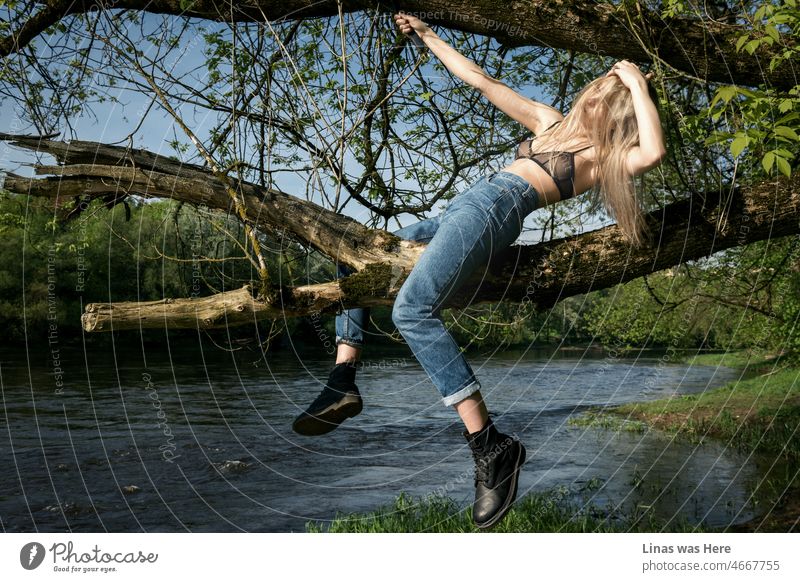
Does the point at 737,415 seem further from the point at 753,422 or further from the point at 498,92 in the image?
the point at 498,92

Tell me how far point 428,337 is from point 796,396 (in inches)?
581

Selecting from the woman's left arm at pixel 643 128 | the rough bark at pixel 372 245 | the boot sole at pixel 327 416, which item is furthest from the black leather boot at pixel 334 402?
the woman's left arm at pixel 643 128

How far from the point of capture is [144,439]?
14.5 metres

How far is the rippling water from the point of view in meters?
10.3

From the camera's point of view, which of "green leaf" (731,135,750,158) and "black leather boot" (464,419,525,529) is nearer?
"green leaf" (731,135,750,158)

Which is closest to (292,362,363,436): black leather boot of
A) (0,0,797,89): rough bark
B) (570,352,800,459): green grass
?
(0,0,797,89): rough bark

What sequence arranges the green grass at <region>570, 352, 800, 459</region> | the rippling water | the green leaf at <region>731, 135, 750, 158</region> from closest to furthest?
the green leaf at <region>731, 135, 750, 158</region>
the rippling water
the green grass at <region>570, 352, 800, 459</region>

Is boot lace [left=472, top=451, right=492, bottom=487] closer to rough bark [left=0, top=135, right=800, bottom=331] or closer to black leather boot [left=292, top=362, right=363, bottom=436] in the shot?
rough bark [left=0, top=135, right=800, bottom=331]

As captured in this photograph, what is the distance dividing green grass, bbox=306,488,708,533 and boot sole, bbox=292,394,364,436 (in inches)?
128

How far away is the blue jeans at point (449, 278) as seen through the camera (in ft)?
9.01

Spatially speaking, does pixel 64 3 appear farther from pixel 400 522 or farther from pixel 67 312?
pixel 67 312

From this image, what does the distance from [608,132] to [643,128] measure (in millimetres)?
201

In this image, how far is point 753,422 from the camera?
13836 millimetres

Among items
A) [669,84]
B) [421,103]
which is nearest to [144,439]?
[421,103]
